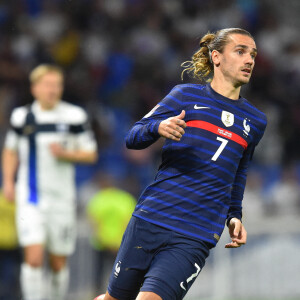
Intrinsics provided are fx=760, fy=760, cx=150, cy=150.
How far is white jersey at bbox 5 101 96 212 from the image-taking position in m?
7.56

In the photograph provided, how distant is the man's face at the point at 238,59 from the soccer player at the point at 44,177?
10.7 feet

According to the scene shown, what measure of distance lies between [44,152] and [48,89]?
0.63 metres

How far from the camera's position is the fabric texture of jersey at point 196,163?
434 centimetres

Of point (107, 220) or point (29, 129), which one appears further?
point (107, 220)

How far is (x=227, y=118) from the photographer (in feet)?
14.5

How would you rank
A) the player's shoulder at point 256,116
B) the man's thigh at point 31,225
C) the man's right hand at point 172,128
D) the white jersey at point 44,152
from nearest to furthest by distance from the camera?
1. the man's right hand at point 172,128
2. the player's shoulder at point 256,116
3. the man's thigh at point 31,225
4. the white jersey at point 44,152

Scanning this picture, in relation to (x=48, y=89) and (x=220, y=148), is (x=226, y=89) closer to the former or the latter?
(x=220, y=148)

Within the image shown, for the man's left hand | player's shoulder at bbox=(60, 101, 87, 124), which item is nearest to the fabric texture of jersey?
the man's left hand

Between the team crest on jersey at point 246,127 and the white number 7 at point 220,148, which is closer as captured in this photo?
the white number 7 at point 220,148

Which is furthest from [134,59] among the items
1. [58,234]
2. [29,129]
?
[58,234]

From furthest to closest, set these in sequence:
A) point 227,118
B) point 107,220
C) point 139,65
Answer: point 139,65 < point 107,220 < point 227,118

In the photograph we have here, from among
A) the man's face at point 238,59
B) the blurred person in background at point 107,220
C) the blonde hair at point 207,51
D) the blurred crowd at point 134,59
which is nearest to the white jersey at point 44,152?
the blurred person in background at point 107,220

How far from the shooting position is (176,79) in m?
14.0

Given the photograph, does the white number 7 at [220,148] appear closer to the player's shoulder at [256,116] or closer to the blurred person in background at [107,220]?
the player's shoulder at [256,116]
